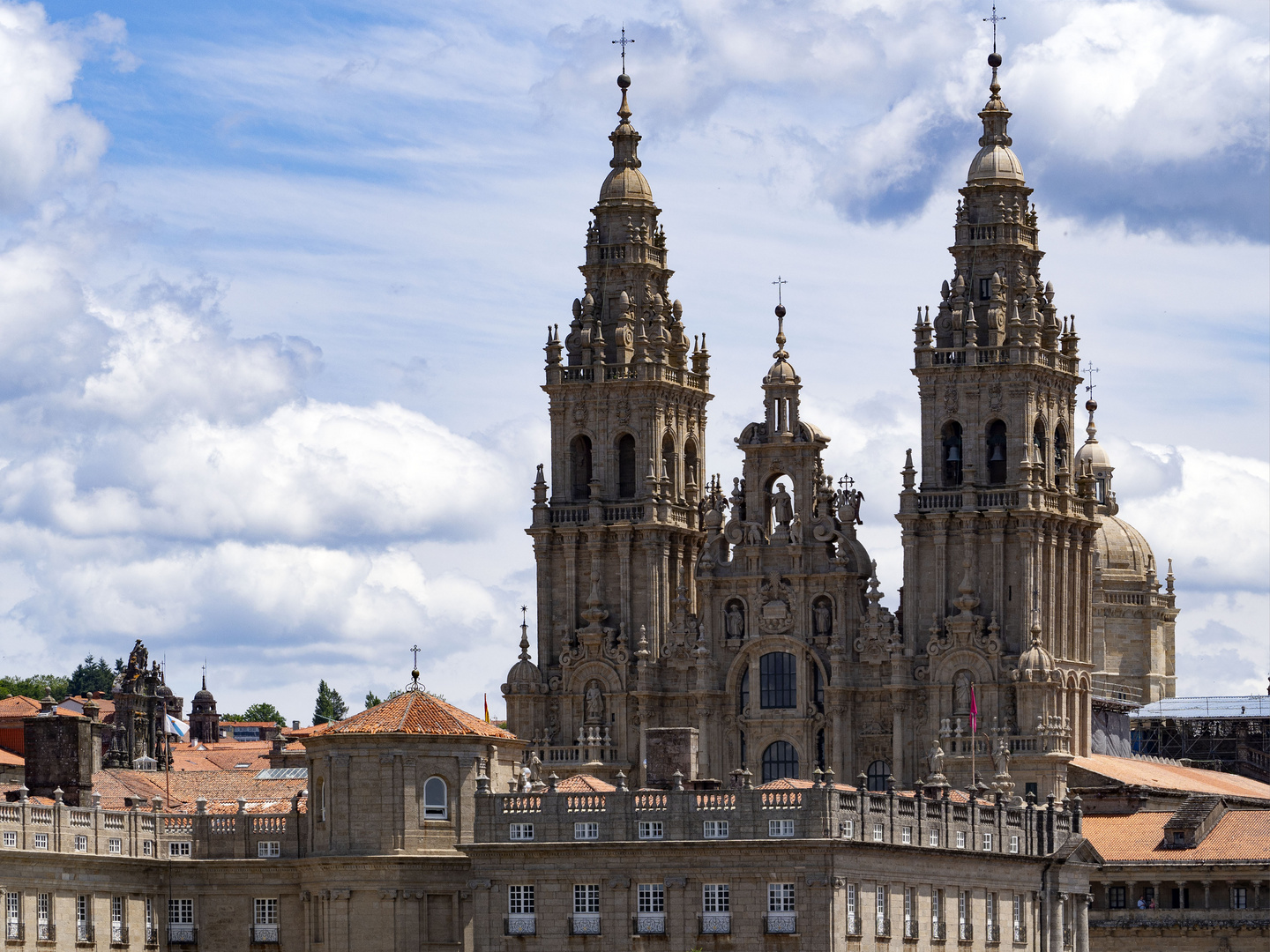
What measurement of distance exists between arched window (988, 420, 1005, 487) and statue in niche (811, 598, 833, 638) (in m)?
11.3

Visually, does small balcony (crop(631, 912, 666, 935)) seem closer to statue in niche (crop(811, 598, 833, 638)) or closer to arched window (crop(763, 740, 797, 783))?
arched window (crop(763, 740, 797, 783))

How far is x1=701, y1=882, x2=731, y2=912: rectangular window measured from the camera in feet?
431

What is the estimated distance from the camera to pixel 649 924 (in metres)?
132

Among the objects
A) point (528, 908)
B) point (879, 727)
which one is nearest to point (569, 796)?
point (528, 908)

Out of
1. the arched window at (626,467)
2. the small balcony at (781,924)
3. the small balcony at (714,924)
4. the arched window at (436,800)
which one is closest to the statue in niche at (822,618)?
the arched window at (626,467)

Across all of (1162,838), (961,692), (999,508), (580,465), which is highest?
(580,465)

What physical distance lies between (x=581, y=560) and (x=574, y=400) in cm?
887

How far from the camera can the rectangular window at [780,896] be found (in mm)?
130625

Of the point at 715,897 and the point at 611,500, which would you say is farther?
the point at 611,500

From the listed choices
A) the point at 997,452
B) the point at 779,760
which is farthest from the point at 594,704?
the point at 997,452

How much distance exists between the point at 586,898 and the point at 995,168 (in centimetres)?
6345

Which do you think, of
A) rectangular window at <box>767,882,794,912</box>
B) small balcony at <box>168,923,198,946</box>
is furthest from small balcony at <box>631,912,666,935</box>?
small balcony at <box>168,923,198,946</box>

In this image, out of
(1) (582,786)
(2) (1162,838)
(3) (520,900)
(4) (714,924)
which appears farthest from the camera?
(2) (1162,838)

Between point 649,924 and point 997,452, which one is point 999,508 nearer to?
point 997,452
